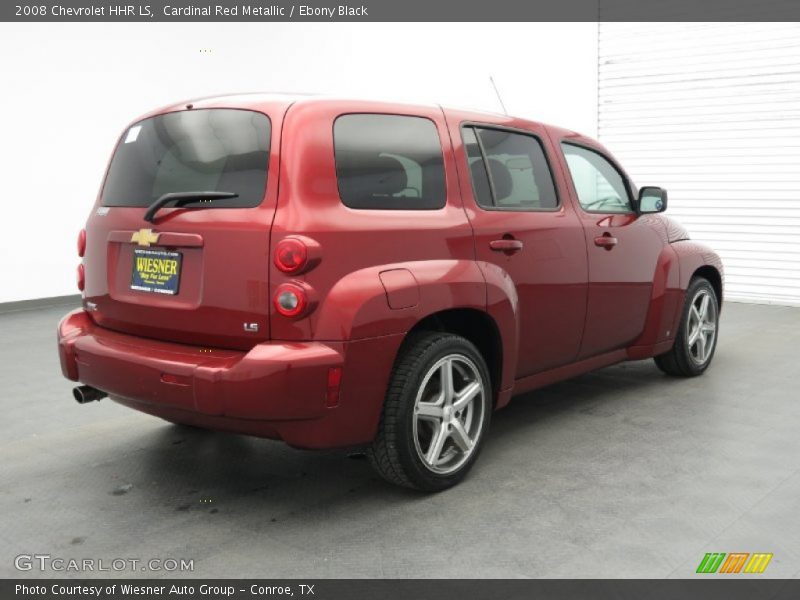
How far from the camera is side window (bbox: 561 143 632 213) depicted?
4637 millimetres

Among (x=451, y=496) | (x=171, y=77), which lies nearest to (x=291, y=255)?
(x=451, y=496)

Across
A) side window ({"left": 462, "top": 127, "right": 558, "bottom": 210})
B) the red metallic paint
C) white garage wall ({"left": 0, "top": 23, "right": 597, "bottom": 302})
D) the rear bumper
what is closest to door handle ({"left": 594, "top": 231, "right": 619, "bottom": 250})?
side window ({"left": 462, "top": 127, "right": 558, "bottom": 210})

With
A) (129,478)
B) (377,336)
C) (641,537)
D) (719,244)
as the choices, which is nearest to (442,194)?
(377,336)

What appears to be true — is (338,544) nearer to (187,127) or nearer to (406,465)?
(406,465)

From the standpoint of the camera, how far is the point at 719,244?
384 inches

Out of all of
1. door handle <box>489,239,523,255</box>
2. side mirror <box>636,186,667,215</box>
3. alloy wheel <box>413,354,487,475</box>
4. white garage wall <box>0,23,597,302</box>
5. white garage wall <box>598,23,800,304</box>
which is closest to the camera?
Answer: alloy wheel <box>413,354,487,475</box>

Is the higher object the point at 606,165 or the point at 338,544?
the point at 606,165

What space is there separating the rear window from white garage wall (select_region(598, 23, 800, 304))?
772cm

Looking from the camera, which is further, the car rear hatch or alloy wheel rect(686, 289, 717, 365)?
alloy wheel rect(686, 289, 717, 365)

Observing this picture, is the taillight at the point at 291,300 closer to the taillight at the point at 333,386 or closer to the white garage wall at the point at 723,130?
the taillight at the point at 333,386

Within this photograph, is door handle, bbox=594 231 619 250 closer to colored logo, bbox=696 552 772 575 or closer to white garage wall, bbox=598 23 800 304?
colored logo, bbox=696 552 772 575

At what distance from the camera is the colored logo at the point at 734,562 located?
9.25 feet

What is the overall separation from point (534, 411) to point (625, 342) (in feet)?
2.32

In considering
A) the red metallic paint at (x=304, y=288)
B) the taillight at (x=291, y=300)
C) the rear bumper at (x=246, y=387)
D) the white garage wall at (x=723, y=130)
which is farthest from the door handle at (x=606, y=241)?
the white garage wall at (x=723, y=130)
